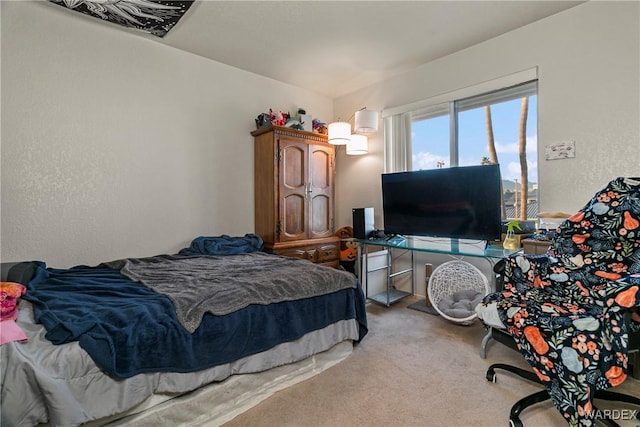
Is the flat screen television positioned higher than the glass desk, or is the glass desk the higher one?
the flat screen television

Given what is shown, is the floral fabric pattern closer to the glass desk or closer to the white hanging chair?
the glass desk

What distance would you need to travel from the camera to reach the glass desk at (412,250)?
93.6 inches

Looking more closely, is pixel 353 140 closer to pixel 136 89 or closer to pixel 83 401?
pixel 136 89

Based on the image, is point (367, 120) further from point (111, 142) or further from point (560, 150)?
point (111, 142)

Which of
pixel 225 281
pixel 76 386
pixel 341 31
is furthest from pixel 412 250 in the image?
pixel 76 386

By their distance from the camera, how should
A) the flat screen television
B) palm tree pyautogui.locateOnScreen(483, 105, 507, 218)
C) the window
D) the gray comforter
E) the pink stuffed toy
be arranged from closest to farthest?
1. the pink stuffed toy
2. the gray comforter
3. the flat screen television
4. the window
5. palm tree pyautogui.locateOnScreen(483, 105, 507, 218)

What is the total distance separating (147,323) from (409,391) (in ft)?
4.60

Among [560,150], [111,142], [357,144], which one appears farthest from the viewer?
[357,144]

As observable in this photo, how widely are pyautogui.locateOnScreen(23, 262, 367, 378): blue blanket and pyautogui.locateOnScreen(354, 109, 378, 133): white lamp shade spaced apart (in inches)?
79.4

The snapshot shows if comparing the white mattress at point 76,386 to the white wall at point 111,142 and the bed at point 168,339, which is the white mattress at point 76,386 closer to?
the bed at point 168,339

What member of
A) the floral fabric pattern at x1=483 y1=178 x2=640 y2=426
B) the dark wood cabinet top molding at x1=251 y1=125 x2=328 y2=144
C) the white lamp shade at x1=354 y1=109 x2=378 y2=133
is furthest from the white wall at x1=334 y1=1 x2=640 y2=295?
the dark wood cabinet top molding at x1=251 y1=125 x2=328 y2=144

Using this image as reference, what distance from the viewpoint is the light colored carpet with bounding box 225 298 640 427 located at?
1495 millimetres

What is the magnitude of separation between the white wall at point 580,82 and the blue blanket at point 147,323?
202 centimetres

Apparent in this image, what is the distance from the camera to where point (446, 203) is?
2.82 m
